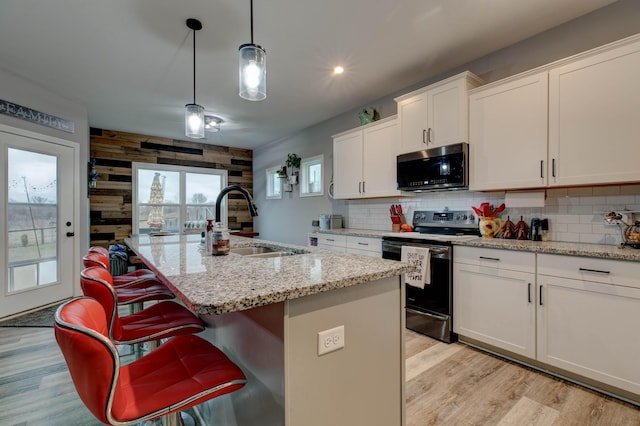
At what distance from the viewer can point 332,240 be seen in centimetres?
391

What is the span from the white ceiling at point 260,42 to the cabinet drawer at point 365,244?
1.75 meters

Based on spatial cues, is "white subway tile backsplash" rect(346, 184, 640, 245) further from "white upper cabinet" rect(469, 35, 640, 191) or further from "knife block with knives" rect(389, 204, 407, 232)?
"knife block with knives" rect(389, 204, 407, 232)

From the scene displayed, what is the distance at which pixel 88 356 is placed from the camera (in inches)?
29.0

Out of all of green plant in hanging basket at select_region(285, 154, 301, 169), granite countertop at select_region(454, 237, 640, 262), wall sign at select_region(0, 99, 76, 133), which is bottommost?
granite countertop at select_region(454, 237, 640, 262)

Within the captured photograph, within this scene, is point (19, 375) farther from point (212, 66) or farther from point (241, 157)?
point (241, 157)

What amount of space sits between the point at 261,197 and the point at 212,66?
364 cm

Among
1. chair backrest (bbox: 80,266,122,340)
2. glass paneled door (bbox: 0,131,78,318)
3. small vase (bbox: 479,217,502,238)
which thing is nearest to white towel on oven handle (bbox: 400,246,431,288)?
small vase (bbox: 479,217,502,238)

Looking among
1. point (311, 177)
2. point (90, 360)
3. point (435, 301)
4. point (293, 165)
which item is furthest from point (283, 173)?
point (90, 360)

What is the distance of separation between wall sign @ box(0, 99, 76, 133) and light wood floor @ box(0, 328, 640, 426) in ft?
8.31

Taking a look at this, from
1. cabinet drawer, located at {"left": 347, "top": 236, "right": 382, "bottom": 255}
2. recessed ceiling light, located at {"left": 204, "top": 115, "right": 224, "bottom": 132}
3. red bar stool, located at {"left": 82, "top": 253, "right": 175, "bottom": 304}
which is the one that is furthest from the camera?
recessed ceiling light, located at {"left": 204, "top": 115, "right": 224, "bottom": 132}

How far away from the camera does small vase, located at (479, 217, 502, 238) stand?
2719 millimetres

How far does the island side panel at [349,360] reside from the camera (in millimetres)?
970

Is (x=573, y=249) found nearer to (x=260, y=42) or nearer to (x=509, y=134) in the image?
(x=509, y=134)

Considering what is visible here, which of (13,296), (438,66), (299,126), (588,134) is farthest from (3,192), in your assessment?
(588,134)
